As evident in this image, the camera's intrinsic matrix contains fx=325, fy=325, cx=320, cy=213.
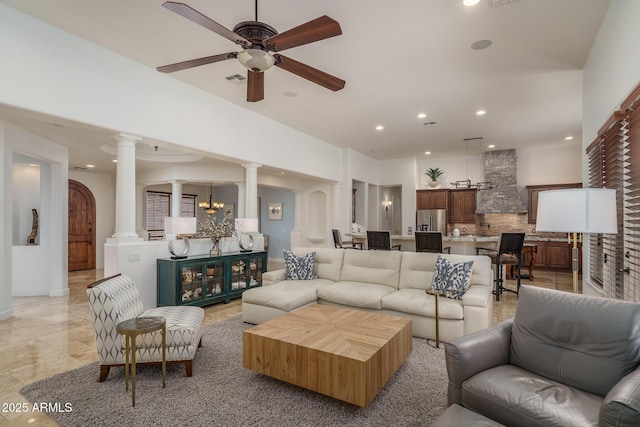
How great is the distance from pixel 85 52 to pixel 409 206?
849cm

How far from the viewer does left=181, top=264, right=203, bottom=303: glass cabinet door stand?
15.3ft

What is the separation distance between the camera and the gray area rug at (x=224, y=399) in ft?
7.21

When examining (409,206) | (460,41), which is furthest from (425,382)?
(409,206)

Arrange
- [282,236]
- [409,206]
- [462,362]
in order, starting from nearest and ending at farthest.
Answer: [462,362] < [409,206] < [282,236]

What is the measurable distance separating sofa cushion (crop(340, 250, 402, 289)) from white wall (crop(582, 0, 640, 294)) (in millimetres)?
2169

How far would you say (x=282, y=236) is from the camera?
11.2 m

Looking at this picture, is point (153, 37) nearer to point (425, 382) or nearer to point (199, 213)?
point (425, 382)

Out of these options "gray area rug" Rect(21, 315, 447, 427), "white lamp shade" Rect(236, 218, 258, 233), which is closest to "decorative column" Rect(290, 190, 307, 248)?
"white lamp shade" Rect(236, 218, 258, 233)

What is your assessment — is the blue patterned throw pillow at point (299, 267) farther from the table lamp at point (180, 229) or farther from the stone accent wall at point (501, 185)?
the stone accent wall at point (501, 185)

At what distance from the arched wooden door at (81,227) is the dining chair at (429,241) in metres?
8.73

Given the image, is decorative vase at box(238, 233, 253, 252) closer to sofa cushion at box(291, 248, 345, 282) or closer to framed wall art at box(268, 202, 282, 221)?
sofa cushion at box(291, 248, 345, 282)

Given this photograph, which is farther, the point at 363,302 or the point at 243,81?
the point at 243,81

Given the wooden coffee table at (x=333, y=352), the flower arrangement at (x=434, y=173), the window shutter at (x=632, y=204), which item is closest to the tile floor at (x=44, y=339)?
the window shutter at (x=632, y=204)

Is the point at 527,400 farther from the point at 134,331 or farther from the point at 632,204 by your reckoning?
the point at 134,331
